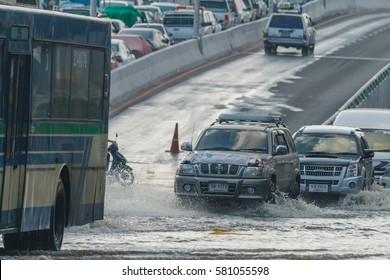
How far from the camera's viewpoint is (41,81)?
15.3 m

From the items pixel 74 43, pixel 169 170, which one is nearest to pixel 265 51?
pixel 169 170

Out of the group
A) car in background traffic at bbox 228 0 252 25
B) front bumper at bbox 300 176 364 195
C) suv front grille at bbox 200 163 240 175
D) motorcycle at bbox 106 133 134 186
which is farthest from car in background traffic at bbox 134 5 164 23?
suv front grille at bbox 200 163 240 175

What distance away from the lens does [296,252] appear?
53.4 feet

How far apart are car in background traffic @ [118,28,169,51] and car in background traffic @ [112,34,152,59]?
1.03 meters

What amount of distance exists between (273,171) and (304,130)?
4.78 metres

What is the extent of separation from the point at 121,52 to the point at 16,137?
1408 inches

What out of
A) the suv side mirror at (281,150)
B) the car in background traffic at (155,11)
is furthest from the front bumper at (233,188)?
the car in background traffic at (155,11)

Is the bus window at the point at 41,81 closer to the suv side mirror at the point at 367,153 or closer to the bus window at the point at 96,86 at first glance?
the bus window at the point at 96,86

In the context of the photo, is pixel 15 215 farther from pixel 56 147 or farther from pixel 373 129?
pixel 373 129

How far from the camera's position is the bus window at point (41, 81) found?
49.5ft

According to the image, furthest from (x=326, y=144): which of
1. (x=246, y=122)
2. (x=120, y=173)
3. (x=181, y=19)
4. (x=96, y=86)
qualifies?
(x=181, y=19)

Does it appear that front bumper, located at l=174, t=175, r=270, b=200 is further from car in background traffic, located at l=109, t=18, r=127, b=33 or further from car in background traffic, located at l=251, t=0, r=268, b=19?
car in background traffic, located at l=251, t=0, r=268, b=19

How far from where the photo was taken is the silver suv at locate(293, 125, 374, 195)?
27367 mm

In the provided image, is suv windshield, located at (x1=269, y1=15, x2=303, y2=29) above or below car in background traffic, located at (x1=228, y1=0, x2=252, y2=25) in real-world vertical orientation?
above
